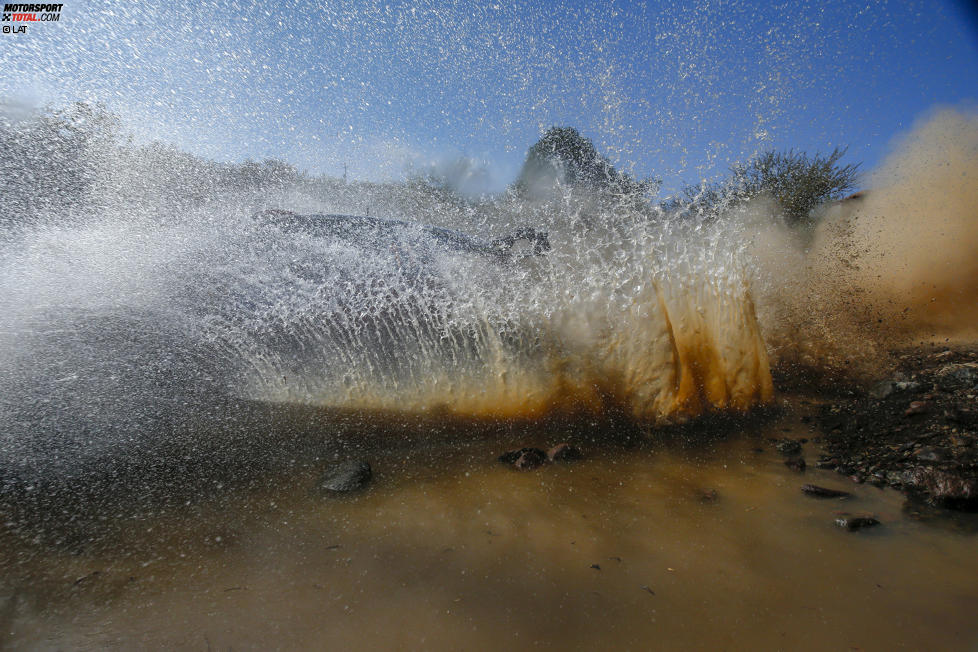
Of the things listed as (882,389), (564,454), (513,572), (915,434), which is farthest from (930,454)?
(513,572)

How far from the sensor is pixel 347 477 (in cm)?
240

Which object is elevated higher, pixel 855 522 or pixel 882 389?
pixel 882 389

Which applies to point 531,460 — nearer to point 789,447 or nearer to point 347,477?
point 347,477

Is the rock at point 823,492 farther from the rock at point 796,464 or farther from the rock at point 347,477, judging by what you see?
the rock at point 347,477

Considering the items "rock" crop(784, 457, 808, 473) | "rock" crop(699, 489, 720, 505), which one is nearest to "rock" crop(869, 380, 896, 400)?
"rock" crop(784, 457, 808, 473)

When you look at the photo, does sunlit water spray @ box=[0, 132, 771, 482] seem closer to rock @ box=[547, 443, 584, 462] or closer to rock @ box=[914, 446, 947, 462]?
rock @ box=[547, 443, 584, 462]

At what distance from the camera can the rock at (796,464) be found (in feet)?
8.37

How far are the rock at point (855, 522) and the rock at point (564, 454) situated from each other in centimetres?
127

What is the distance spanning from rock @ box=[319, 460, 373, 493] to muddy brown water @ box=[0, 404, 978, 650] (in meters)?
0.11

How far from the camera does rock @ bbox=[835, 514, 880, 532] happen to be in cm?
189

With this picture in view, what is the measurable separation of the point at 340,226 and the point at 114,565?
158 inches

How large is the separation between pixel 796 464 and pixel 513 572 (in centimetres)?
201

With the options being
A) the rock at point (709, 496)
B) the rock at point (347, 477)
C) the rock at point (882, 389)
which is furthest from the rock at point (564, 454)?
the rock at point (882, 389)

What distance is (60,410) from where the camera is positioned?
9.23 ft
